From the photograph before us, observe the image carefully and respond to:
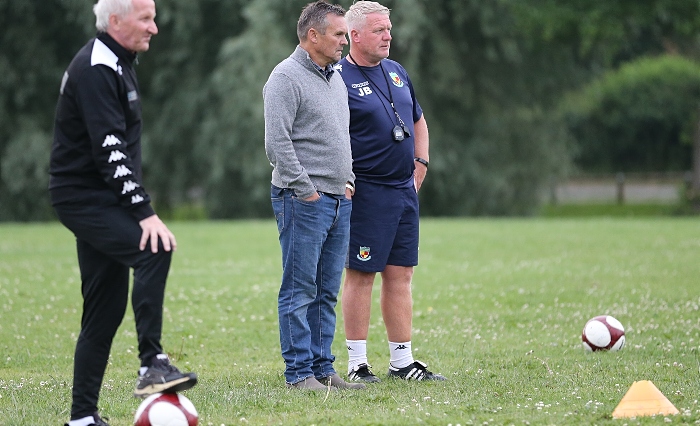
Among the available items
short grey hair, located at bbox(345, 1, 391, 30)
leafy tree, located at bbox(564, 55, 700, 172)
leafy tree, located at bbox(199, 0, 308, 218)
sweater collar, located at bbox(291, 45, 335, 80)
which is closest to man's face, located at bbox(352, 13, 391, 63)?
short grey hair, located at bbox(345, 1, 391, 30)

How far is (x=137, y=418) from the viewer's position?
4859mm

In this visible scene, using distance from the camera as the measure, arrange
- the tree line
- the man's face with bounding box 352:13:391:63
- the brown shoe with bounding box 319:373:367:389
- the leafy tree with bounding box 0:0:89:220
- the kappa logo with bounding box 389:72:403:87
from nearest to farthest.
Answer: the brown shoe with bounding box 319:373:367:389 < the man's face with bounding box 352:13:391:63 < the kappa logo with bounding box 389:72:403:87 < the tree line < the leafy tree with bounding box 0:0:89:220

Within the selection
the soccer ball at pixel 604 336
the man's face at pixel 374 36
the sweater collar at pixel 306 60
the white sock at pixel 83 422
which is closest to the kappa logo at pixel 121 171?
the white sock at pixel 83 422

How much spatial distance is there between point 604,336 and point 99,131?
457 centimetres

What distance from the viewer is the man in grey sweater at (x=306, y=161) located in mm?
6066

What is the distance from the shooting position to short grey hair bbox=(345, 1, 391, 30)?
6.51 metres

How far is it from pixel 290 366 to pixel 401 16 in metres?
19.8

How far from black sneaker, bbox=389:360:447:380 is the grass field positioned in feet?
0.44

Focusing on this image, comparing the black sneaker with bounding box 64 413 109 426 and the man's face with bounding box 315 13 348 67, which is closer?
the black sneaker with bounding box 64 413 109 426

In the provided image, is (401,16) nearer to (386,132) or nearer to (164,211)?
(164,211)

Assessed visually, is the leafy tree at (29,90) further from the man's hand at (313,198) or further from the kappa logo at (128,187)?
the kappa logo at (128,187)

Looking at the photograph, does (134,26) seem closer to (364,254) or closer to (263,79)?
(364,254)

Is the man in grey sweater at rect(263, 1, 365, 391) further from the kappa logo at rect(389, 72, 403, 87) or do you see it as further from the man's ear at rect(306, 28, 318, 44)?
the kappa logo at rect(389, 72, 403, 87)

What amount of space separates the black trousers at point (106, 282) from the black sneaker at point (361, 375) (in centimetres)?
209
